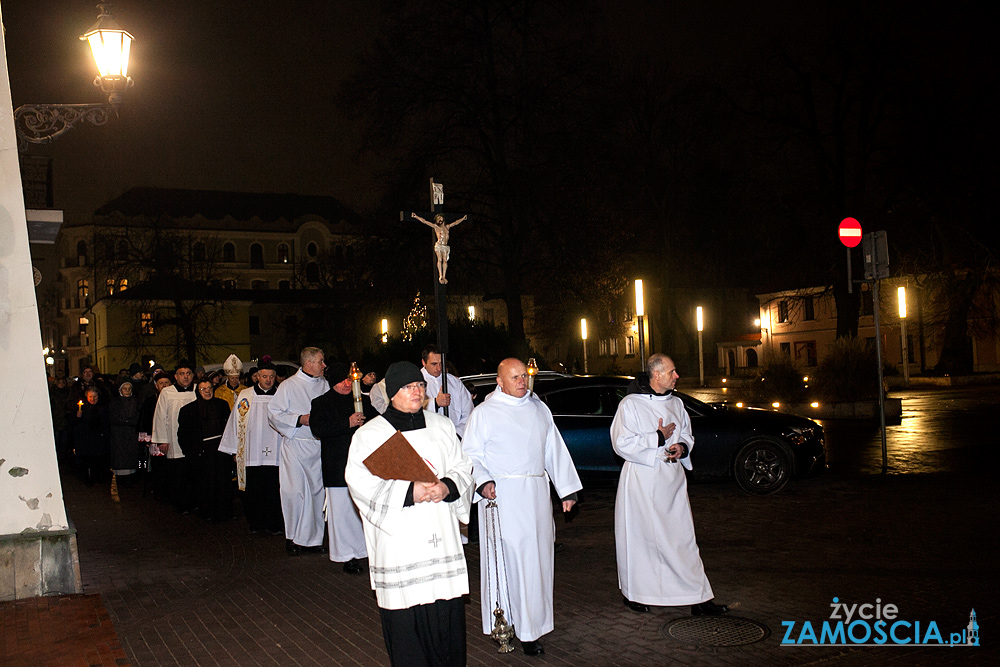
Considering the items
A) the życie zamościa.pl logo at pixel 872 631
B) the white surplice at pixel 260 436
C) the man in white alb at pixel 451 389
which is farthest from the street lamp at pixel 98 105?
the życie zamościa.pl logo at pixel 872 631

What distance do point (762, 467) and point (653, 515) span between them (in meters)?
5.42

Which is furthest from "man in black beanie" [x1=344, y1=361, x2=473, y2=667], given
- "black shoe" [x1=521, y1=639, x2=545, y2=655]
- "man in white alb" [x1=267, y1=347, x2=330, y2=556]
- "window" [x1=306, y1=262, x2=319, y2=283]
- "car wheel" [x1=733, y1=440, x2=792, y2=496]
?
"window" [x1=306, y1=262, x2=319, y2=283]

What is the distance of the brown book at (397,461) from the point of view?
180 inches

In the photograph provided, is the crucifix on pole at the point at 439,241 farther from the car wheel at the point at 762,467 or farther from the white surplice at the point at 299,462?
the car wheel at the point at 762,467

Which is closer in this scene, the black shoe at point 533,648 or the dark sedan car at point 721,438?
the black shoe at point 533,648

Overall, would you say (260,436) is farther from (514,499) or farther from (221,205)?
(221,205)

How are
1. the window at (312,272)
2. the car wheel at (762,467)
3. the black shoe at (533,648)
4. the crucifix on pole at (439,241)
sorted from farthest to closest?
the window at (312,272)
the car wheel at (762,467)
the crucifix on pole at (439,241)
the black shoe at (533,648)

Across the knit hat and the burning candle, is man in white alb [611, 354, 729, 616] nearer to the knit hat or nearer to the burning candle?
the burning candle

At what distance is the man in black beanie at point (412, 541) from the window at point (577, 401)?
7.54m

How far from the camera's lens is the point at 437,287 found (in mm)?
10125

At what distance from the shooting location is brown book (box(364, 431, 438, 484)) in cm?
458

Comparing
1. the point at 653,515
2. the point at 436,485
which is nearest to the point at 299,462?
the point at 653,515

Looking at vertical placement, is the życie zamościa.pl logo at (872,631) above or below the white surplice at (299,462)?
below

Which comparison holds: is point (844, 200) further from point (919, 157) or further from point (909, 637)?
point (909, 637)
